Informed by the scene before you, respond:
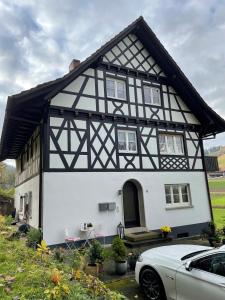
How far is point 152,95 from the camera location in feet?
45.6

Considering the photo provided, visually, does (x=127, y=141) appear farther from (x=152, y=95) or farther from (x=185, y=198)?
(x=185, y=198)

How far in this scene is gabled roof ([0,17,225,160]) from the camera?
991 cm

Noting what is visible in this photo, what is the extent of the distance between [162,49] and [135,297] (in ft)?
41.4

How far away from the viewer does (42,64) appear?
11.5m

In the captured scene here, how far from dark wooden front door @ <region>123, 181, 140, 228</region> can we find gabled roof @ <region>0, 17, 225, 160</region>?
5741mm

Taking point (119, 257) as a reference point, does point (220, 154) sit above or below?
above

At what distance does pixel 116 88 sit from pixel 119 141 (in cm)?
299

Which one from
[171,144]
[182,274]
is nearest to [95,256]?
[182,274]

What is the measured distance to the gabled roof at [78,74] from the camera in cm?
991

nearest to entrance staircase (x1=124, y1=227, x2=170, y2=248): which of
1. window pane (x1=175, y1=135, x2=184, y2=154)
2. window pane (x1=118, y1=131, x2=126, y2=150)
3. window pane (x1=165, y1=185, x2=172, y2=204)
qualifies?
Answer: window pane (x1=165, y1=185, x2=172, y2=204)

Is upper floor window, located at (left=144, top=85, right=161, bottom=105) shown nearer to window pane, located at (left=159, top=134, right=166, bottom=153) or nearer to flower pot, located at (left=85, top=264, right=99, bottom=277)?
window pane, located at (left=159, top=134, right=166, bottom=153)

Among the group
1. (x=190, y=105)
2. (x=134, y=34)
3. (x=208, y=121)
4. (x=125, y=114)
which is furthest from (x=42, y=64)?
(x=208, y=121)

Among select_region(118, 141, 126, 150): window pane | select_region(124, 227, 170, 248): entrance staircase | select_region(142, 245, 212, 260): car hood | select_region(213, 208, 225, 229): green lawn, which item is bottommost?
select_region(213, 208, 225, 229): green lawn

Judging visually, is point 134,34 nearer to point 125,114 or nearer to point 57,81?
point 125,114
